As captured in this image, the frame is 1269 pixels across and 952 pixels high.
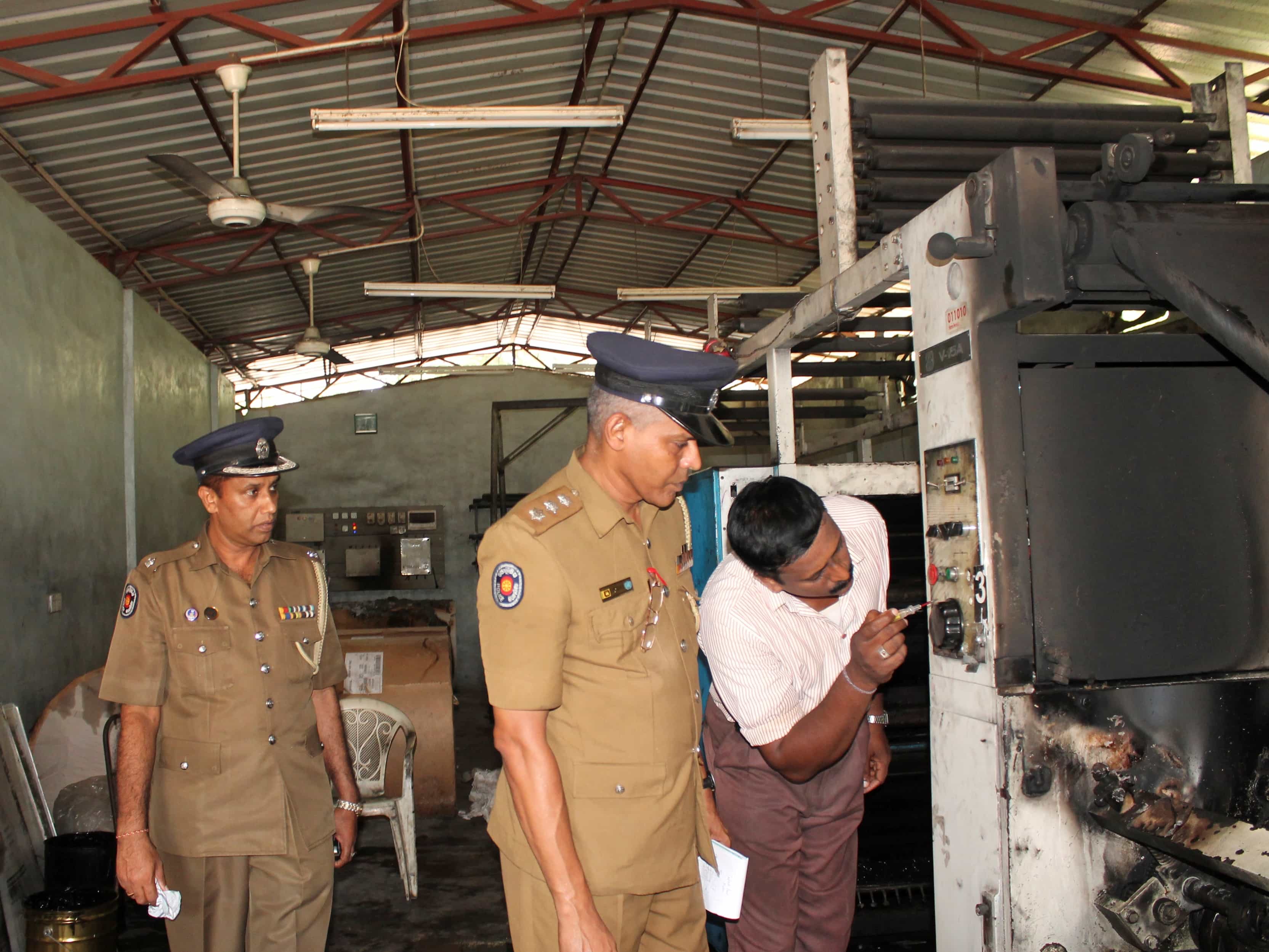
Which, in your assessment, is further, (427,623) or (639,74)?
(427,623)

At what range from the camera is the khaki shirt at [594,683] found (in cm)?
165

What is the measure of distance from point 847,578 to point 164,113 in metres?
5.70

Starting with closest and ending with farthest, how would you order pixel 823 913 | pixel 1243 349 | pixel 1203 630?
pixel 1243 349 < pixel 1203 630 < pixel 823 913

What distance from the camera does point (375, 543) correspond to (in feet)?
43.3

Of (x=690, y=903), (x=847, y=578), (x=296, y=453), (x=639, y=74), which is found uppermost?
(x=639, y=74)

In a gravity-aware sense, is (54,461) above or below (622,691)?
above

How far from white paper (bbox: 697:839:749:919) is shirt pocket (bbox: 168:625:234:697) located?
1312mm

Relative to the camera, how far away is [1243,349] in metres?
1.58

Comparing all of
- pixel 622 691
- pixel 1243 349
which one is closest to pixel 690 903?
pixel 622 691

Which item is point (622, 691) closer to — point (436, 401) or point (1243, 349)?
point (1243, 349)

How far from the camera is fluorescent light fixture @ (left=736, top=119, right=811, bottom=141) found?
5.11 m

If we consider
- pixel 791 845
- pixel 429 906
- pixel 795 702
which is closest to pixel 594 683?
pixel 795 702

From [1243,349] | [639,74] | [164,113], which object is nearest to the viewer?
[1243,349]

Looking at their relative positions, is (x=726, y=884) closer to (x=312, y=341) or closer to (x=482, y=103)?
(x=482, y=103)
